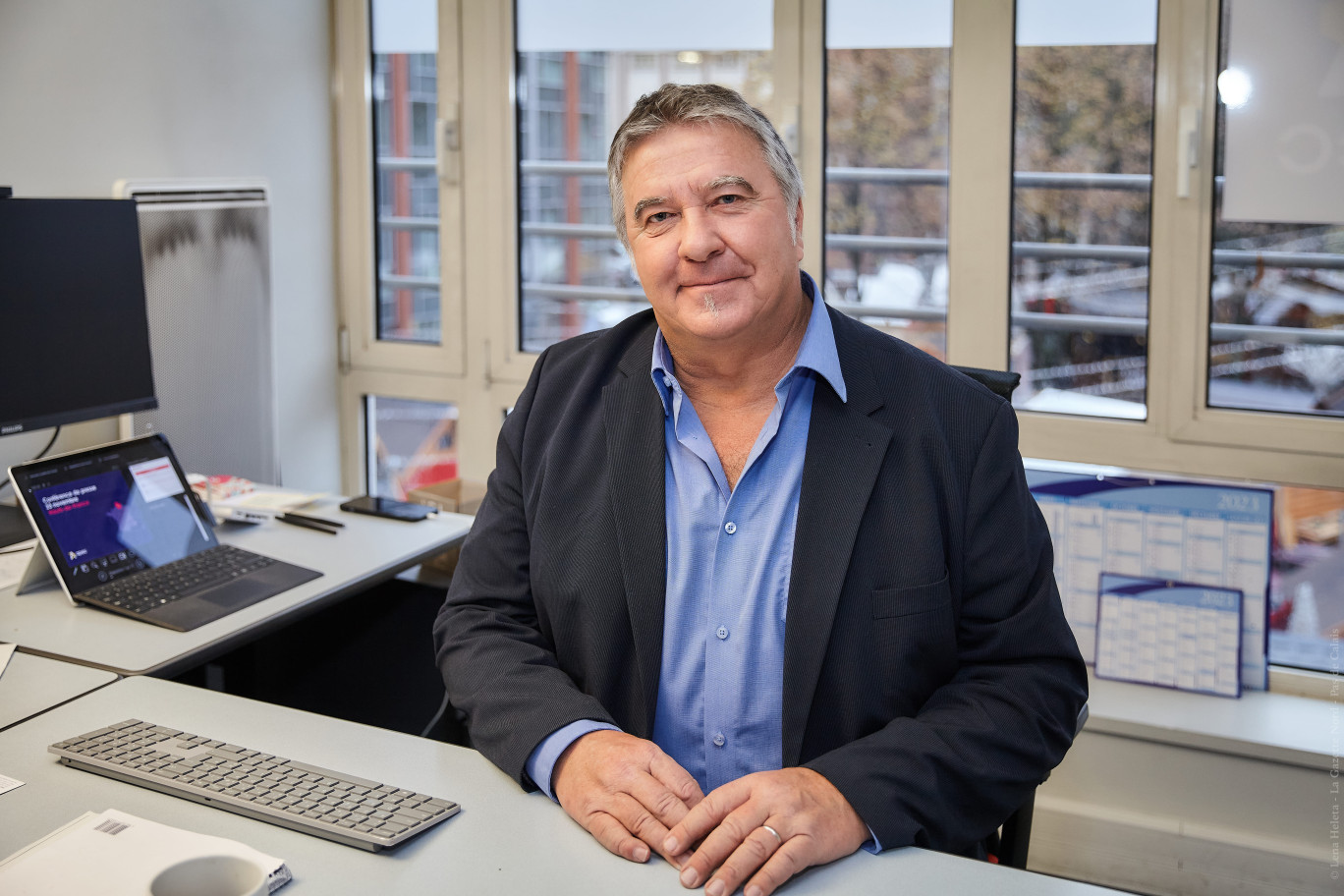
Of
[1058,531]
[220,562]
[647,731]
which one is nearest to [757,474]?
[647,731]

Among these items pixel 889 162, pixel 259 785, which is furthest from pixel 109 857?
pixel 889 162

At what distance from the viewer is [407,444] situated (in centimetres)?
364

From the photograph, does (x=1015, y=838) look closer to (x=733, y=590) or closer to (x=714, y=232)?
(x=733, y=590)

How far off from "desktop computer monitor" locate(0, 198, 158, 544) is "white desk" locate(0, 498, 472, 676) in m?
0.35

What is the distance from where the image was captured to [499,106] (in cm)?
323

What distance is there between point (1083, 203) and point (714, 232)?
154 cm

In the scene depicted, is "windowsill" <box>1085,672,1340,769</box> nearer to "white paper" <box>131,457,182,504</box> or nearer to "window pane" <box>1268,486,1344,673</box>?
"window pane" <box>1268,486,1344,673</box>

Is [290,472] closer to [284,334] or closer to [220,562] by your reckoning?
[284,334]

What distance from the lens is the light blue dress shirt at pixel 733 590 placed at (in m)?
1.44

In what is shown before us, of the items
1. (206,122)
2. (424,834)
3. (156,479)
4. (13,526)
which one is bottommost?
(424,834)

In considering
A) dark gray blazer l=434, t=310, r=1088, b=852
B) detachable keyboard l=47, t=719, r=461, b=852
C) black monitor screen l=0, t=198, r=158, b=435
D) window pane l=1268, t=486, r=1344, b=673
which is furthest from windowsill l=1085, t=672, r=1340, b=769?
black monitor screen l=0, t=198, r=158, b=435

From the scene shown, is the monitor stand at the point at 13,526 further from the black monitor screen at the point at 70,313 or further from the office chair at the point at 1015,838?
the office chair at the point at 1015,838

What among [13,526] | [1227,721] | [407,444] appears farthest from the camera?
[407,444]

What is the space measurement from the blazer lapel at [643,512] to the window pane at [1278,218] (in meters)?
1.64
